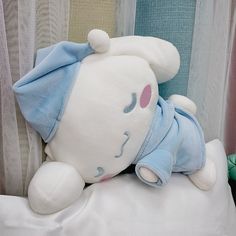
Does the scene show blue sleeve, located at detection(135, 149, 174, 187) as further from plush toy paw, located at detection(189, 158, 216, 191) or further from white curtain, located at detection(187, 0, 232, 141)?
white curtain, located at detection(187, 0, 232, 141)

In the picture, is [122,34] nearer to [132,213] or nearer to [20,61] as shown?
[20,61]

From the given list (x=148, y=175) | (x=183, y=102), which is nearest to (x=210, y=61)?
(x=183, y=102)

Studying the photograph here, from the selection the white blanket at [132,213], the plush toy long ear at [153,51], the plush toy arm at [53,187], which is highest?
the plush toy long ear at [153,51]

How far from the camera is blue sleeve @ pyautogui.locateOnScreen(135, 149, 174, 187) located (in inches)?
27.4

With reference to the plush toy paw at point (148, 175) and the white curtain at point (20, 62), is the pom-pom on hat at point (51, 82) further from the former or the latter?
the plush toy paw at point (148, 175)

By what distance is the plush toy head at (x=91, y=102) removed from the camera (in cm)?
65

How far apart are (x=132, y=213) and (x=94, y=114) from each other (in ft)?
0.70

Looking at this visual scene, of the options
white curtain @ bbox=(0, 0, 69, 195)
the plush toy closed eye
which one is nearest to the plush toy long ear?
the plush toy closed eye

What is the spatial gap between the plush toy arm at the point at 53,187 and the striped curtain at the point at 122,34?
0.06m

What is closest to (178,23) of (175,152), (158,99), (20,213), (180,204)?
(158,99)

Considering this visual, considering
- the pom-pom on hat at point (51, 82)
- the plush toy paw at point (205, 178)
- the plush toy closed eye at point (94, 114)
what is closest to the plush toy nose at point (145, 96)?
the plush toy closed eye at point (94, 114)

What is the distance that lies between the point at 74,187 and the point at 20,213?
0.11 metres

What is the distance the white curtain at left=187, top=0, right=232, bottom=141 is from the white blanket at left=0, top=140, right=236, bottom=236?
16 cm

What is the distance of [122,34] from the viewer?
0.78 m
